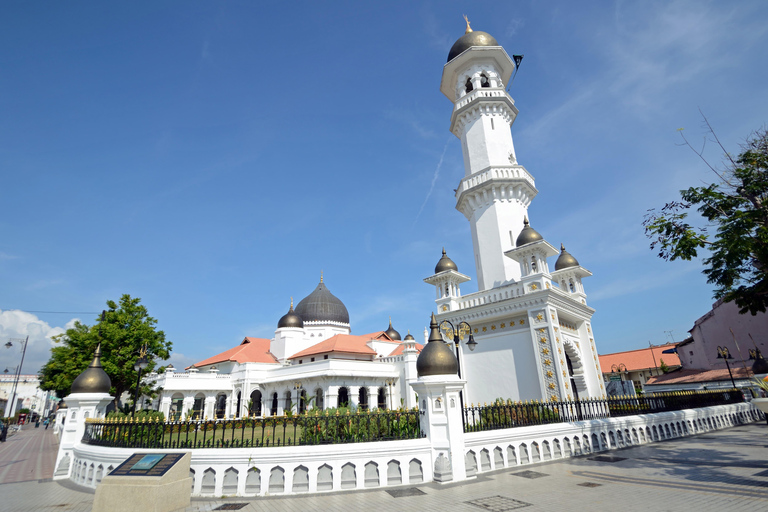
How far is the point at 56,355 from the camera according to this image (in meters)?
28.4

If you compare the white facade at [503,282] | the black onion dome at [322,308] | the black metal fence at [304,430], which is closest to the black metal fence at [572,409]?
the black metal fence at [304,430]

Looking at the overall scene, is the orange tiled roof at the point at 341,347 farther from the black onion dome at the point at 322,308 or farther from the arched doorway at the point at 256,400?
the black onion dome at the point at 322,308

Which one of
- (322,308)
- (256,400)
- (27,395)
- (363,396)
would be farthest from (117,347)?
(27,395)

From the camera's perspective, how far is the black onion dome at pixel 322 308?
4488 centimetres

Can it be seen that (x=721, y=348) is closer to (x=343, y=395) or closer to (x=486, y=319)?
(x=486, y=319)

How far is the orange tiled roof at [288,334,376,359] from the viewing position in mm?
36531

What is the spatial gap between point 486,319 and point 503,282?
2.62 metres

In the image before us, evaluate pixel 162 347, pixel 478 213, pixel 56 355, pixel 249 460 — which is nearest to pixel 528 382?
pixel 478 213

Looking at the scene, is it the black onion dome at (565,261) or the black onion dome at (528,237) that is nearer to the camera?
the black onion dome at (528,237)

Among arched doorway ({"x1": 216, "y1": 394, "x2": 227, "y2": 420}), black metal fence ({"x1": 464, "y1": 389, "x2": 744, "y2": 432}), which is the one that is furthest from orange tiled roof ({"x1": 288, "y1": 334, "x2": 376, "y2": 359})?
black metal fence ({"x1": 464, "y1": 389, "x2": 744, "y2": 432})

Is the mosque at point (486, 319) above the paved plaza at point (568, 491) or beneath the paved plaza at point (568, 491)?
above

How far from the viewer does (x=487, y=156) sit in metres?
23.1

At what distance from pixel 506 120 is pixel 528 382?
52.3 ft

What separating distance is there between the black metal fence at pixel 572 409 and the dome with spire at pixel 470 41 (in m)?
22.0
